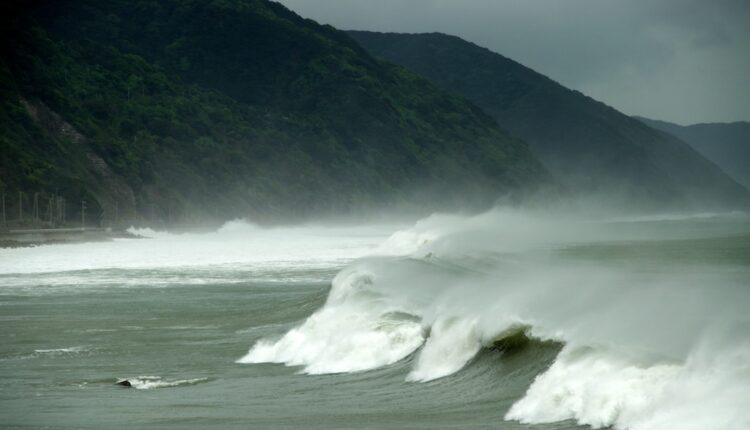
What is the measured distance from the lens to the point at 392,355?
19.7 m

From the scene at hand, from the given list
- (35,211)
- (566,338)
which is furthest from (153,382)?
(35,211)

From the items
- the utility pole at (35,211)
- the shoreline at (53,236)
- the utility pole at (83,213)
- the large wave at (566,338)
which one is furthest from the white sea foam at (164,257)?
the large wave at (566,338)

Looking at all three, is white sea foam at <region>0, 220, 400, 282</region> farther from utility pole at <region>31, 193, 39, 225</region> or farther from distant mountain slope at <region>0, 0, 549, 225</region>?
distant mountain slope at <region>0, 0, 549, 225</region>

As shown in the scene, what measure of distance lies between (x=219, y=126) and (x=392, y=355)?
410 feet

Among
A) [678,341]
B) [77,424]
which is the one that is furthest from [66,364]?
[678,341]

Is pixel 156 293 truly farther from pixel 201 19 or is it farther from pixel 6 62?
pixel 201 19

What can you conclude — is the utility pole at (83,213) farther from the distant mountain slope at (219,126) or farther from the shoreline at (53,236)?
the shoreline at (53,236)

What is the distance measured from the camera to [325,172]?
15138 cm

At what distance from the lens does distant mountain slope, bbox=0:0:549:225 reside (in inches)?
4067

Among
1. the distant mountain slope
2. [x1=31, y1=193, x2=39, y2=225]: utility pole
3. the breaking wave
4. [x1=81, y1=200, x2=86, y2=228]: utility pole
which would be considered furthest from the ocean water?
the distant mountain slope

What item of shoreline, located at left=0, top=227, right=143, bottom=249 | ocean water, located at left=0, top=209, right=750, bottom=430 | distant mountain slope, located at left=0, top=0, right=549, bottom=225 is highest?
distant mountain slope, located at left=0, top=0, right=549, bottom=225

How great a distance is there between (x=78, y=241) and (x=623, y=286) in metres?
59.9

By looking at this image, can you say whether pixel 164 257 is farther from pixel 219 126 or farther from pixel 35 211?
pixel 219 126

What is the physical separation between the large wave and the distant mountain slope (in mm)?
A: 64742
